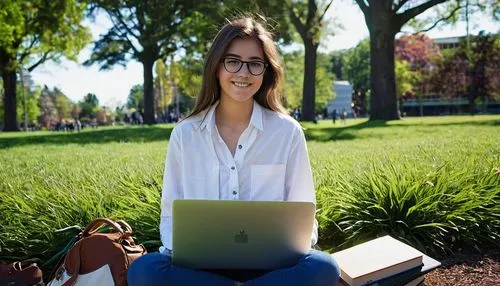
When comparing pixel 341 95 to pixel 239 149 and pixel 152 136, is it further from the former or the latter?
pixel 239 149

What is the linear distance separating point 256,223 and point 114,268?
685 mm

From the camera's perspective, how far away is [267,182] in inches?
89.7

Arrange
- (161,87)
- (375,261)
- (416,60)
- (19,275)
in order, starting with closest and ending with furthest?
1. (375,261)
2. (19,275)
3. (416,60)
4. (161,87)

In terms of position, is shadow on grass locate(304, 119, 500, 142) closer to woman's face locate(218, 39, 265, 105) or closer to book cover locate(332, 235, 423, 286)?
book cover locate(332, 235, 423, 286)

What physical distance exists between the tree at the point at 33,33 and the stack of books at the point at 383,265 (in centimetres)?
1864

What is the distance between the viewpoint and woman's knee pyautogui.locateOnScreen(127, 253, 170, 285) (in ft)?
6.15

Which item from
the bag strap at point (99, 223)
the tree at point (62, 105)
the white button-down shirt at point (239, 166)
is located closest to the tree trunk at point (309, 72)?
the white button-down shirt at point (239, 166)

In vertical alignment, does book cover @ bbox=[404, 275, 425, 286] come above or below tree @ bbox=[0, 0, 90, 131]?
below

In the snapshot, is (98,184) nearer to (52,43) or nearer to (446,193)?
(446,193)

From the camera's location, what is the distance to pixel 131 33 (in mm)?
25438

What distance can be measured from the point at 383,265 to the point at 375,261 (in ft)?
0.21

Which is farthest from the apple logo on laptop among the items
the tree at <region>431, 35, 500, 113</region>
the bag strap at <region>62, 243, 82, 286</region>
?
the tree at <region>431, 35, 500, 113</region>

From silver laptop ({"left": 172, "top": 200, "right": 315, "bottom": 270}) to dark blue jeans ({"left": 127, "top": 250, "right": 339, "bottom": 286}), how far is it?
53mm

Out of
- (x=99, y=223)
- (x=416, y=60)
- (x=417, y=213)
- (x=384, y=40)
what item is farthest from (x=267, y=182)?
(x=416, y=60)
